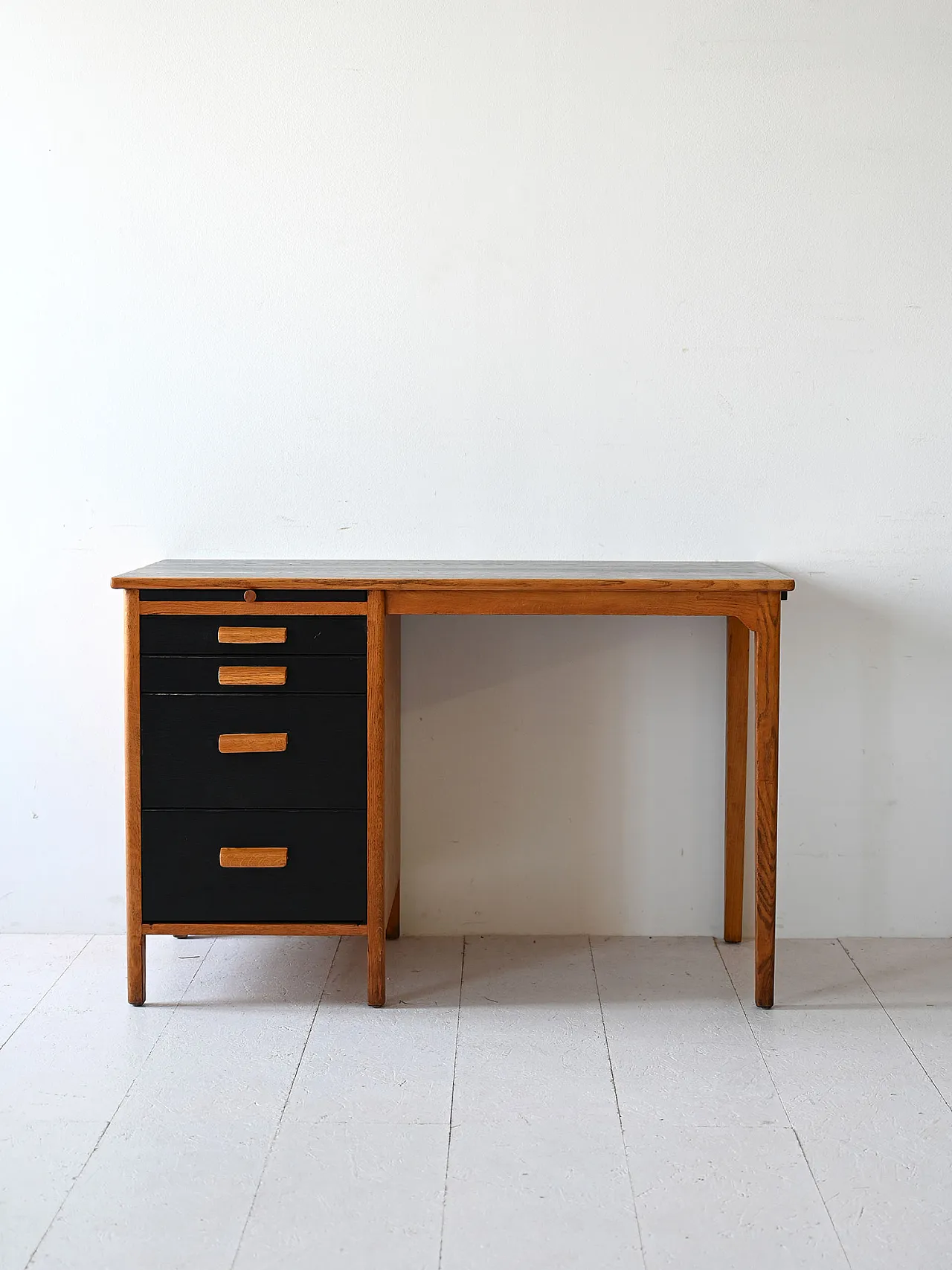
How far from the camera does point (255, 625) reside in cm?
228

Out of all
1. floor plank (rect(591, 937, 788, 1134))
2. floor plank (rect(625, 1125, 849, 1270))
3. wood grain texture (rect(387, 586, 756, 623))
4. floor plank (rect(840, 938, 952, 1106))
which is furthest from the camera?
wood grain texture (rect(387, 586, 756, 623))

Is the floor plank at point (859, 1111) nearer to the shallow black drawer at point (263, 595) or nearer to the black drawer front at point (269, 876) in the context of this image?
the black drawer front at point (269, 876)

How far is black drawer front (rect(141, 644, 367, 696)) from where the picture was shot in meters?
2.29

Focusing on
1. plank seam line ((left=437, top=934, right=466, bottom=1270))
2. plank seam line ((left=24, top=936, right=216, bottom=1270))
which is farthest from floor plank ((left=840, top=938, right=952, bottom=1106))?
plank seam line ((left=24, top=936, right=216, bottom=1270))

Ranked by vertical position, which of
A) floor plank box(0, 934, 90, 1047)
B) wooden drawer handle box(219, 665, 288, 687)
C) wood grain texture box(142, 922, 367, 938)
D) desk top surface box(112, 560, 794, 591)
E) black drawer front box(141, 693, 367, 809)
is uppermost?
desk top surface box(112, 560, 794, 591)

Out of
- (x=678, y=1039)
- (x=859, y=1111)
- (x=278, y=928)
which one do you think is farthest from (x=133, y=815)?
(x=859, y=1111)

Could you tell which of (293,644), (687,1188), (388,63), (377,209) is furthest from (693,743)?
(388,63)

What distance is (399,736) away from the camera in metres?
2.71

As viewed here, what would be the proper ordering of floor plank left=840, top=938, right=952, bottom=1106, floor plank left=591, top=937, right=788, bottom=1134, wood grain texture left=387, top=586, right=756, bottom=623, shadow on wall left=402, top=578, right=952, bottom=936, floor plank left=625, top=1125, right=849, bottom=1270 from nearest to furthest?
floor plank left=625, top=1125, right=849, bottom=1270, floor plank left=591, top=937, right=788, bottom=1134, floor plank left=840, top=938, right=952, bottom=1106, wood grain texture left=387, top=586, right=756, bottom=623, shadow on wall left=402, top=578, right=952, bottom=936

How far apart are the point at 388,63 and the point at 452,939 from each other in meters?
1.86

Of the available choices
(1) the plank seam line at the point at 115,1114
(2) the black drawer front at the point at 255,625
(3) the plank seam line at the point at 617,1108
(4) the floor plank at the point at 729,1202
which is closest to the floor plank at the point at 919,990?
(4) the floor plank at the point at 729,1202

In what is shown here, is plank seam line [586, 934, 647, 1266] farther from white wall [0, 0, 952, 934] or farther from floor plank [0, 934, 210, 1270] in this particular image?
floor plank [0, 934, 210, 1270]

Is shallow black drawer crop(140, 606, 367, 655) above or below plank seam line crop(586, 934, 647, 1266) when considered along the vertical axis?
above

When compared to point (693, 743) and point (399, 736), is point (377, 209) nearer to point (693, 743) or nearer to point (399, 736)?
point (399, 736)
